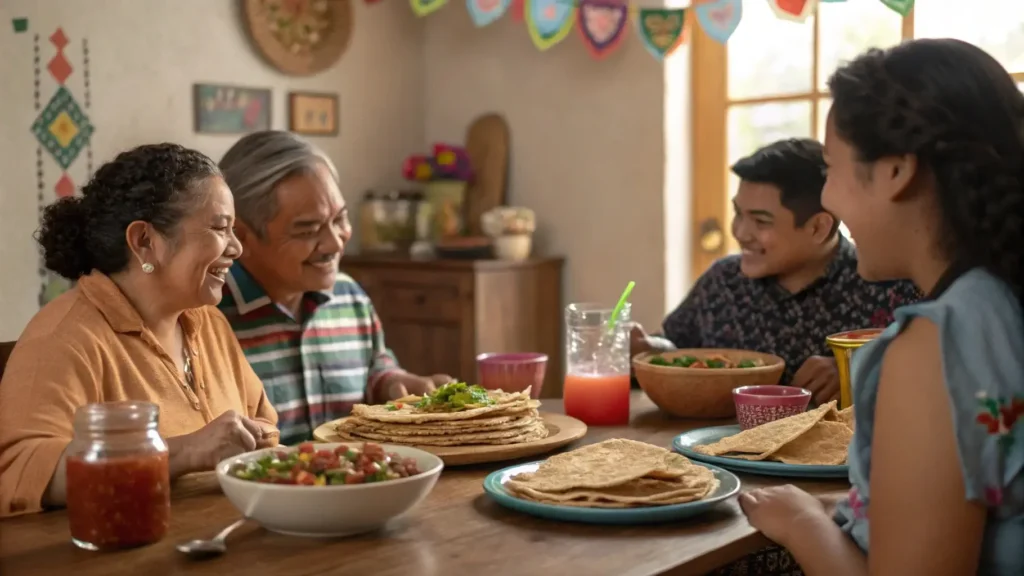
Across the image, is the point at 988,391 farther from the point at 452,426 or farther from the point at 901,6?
Answer: the point at 901,6

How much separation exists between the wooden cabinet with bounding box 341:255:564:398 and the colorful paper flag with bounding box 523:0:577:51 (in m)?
0.82

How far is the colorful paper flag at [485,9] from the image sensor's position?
4070 millimetres

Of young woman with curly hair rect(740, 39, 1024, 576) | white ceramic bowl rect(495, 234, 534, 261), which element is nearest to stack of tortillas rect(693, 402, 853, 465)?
young woman with curly hair rect(740, 39, 1024, 576)

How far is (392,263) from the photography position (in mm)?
4195

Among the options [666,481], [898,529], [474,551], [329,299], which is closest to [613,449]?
[666,481]

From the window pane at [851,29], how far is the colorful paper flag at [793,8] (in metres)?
0.23

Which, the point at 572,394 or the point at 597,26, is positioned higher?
the point at 597,26

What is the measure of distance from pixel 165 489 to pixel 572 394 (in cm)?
92

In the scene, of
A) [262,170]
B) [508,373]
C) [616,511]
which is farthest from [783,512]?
[262,170]

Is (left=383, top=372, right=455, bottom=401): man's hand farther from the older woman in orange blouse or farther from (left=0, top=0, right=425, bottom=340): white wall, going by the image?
(left=0, top=0, right=425, bottom=340): white wall

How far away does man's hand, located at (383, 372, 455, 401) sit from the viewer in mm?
2369

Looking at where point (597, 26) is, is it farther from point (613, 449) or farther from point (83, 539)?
point (83, 539)

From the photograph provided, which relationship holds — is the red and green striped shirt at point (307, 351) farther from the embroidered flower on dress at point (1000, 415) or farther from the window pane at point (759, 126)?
the window pane at point (759, 126)

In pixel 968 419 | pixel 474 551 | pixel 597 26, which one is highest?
pixel 597 26
